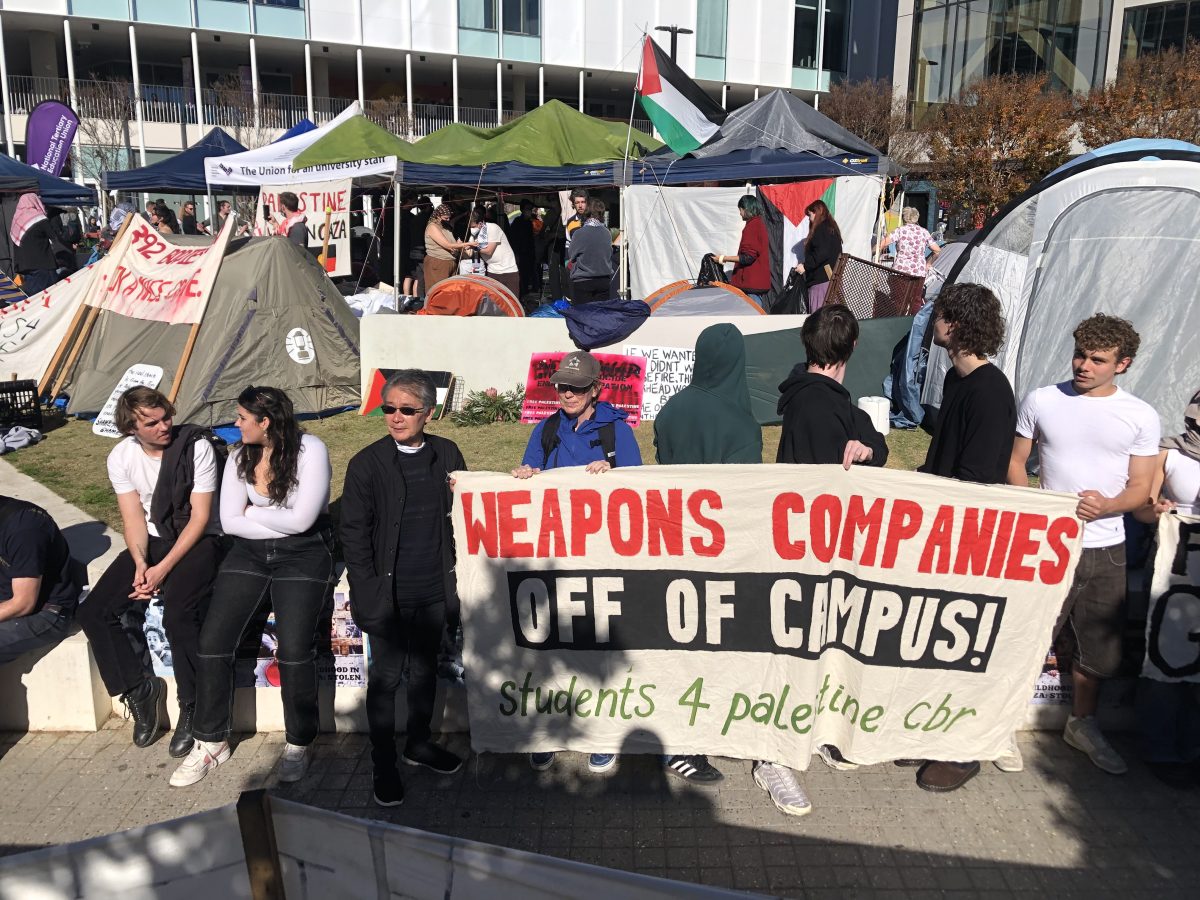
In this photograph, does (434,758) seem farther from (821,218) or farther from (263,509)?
(821,218)

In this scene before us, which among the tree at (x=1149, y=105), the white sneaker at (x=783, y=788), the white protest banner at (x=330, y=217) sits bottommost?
the white sneaker at (x=783, y=788)

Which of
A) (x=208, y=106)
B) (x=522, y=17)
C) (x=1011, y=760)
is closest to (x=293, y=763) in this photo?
(x=1011, y=760)

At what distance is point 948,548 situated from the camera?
4.01m

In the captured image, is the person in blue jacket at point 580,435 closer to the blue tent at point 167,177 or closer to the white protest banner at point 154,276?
the white protest banner at point 154,276

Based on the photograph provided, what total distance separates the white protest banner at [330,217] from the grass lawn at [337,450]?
350cm

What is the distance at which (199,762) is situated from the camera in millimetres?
4340

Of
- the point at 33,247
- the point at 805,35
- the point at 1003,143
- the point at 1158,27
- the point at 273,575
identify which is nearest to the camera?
the point at 273,575

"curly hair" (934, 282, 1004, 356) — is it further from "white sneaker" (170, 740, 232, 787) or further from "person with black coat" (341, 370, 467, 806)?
"white sneaker" (170, 740, 232, 787)

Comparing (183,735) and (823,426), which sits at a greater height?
(823,426)

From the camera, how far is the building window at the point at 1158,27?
35.6 m

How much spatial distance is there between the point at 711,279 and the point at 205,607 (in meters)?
10.7

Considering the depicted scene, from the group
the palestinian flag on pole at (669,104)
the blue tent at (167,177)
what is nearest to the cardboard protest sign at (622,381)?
the palestinian flag on pole at (669,104)

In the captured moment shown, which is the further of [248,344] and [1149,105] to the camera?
[1149,105]

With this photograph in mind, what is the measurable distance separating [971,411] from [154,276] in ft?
30.1
